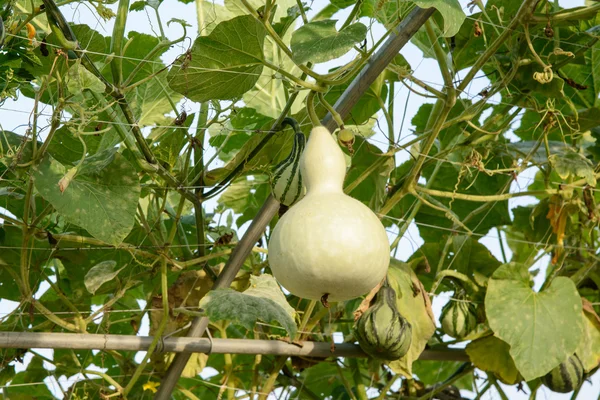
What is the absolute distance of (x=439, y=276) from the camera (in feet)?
4.41

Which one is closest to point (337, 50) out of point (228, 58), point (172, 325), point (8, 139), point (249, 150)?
point (228, 58)

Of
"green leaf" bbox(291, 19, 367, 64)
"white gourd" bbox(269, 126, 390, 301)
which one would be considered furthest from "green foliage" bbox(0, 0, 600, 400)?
"white gourd" bbox(269, 126, 390, 301)

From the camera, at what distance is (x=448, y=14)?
789 mm

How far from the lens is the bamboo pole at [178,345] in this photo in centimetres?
92

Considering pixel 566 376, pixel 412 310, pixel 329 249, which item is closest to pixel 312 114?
pixel 329 249

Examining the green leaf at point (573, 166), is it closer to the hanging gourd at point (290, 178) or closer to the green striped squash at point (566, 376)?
the green striped squash at point (566, 376)

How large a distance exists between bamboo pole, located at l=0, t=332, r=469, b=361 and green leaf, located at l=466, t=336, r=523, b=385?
0.06 metres

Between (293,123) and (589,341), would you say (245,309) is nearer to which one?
(293,123)

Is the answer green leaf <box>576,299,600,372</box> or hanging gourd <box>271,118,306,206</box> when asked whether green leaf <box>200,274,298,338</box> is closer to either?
hanging gourd <box>271,118,306,206</box>

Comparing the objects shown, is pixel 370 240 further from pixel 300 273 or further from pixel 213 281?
pixel 213 281

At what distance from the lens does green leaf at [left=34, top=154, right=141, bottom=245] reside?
95 centimetres

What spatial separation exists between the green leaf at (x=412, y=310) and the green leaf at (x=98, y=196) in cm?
44

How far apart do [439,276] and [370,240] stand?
697mm

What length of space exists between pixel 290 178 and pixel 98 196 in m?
0.27
